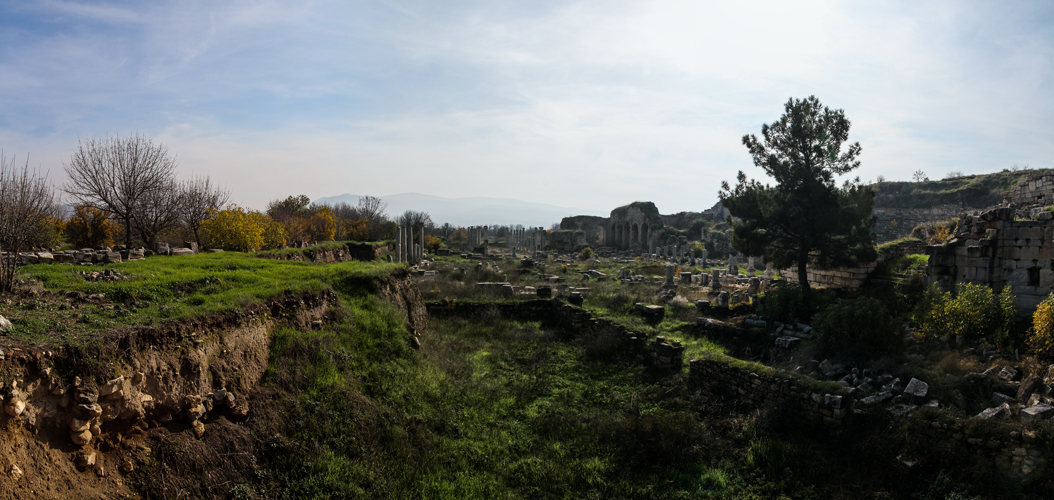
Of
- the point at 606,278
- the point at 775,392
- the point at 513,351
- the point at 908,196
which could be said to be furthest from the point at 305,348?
the point at 908,196

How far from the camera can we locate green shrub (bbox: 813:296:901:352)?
10.2 meters

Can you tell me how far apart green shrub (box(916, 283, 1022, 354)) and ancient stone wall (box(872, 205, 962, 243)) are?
29.6 m

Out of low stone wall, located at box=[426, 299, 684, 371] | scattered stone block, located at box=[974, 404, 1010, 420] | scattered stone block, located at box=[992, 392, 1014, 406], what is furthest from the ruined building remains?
scattered stone block, located at box=[974, 404, 1010, 420]

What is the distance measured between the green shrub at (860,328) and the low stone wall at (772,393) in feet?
10.8

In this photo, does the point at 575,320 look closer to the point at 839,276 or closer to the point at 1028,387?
the point at 1028,387

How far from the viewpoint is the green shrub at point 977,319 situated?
1009 cm

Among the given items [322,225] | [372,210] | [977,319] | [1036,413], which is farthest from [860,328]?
[372,210]

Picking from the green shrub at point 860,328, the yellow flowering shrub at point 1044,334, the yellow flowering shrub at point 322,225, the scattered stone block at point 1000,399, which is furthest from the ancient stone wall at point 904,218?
the yellow flowering shrub at point 322,225

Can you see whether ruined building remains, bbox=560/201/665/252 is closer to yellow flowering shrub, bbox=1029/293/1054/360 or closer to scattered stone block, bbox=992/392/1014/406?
yellow flowering shrub, bbox=1029/293/1054/360

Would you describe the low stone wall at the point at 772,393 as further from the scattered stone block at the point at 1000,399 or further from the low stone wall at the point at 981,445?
the scattered stone block at the point at 1000,399

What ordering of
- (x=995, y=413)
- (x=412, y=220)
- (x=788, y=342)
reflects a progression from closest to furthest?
(x=995, y=413), (x=788, y=342), (x=412, y=220)

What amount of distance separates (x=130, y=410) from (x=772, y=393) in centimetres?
864

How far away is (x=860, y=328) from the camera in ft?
34.1

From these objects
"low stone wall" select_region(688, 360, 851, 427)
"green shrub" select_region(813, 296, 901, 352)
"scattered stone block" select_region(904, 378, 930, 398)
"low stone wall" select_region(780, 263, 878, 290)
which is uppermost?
"low stone wall" select_region(780, 263, 878, 290)
